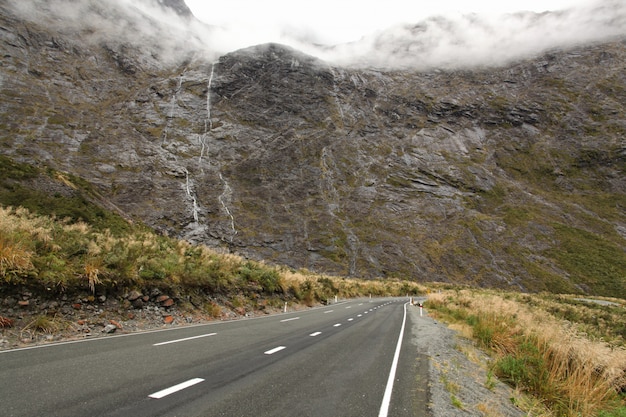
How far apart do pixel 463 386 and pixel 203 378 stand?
16.7 feet

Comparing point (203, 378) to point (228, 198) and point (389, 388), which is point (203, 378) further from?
point (228, 198)

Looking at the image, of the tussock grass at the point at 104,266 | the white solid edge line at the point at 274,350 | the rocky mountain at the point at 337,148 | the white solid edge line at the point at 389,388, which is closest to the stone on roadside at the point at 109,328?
the tussock grass at the point at 104,266

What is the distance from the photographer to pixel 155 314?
12.7 m

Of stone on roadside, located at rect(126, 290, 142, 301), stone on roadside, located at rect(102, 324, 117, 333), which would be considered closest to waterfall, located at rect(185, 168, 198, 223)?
stone on roadside, located at rect(126, 290, 142, 301)

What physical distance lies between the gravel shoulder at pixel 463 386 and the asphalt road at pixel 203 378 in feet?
1.45

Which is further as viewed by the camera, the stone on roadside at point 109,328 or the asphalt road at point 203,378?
the stone on roadside at point 109,328

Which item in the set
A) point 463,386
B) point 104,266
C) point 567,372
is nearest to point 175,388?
point 463,386

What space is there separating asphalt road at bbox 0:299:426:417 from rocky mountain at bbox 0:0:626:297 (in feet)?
169

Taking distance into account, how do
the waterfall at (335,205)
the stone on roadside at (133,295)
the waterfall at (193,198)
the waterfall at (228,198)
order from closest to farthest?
the stone on roadside at (133,295) < the waterfall at (335,205) < the waterfall at (228,198) < the waterfall at (193,198)

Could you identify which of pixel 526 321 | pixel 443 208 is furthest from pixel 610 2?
pixel 526 321

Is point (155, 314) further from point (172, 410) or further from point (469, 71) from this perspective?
point (469, 71)

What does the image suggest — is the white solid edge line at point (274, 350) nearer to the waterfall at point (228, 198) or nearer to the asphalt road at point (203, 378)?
the asphalt road at point (203, 378)

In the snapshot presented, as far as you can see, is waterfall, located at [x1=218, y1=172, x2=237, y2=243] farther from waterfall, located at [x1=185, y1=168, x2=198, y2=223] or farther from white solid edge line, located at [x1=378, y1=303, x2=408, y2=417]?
white solid edge line, located at [x1=378, y1=303, x2=408, y2=417]

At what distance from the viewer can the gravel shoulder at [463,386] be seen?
5.84m
